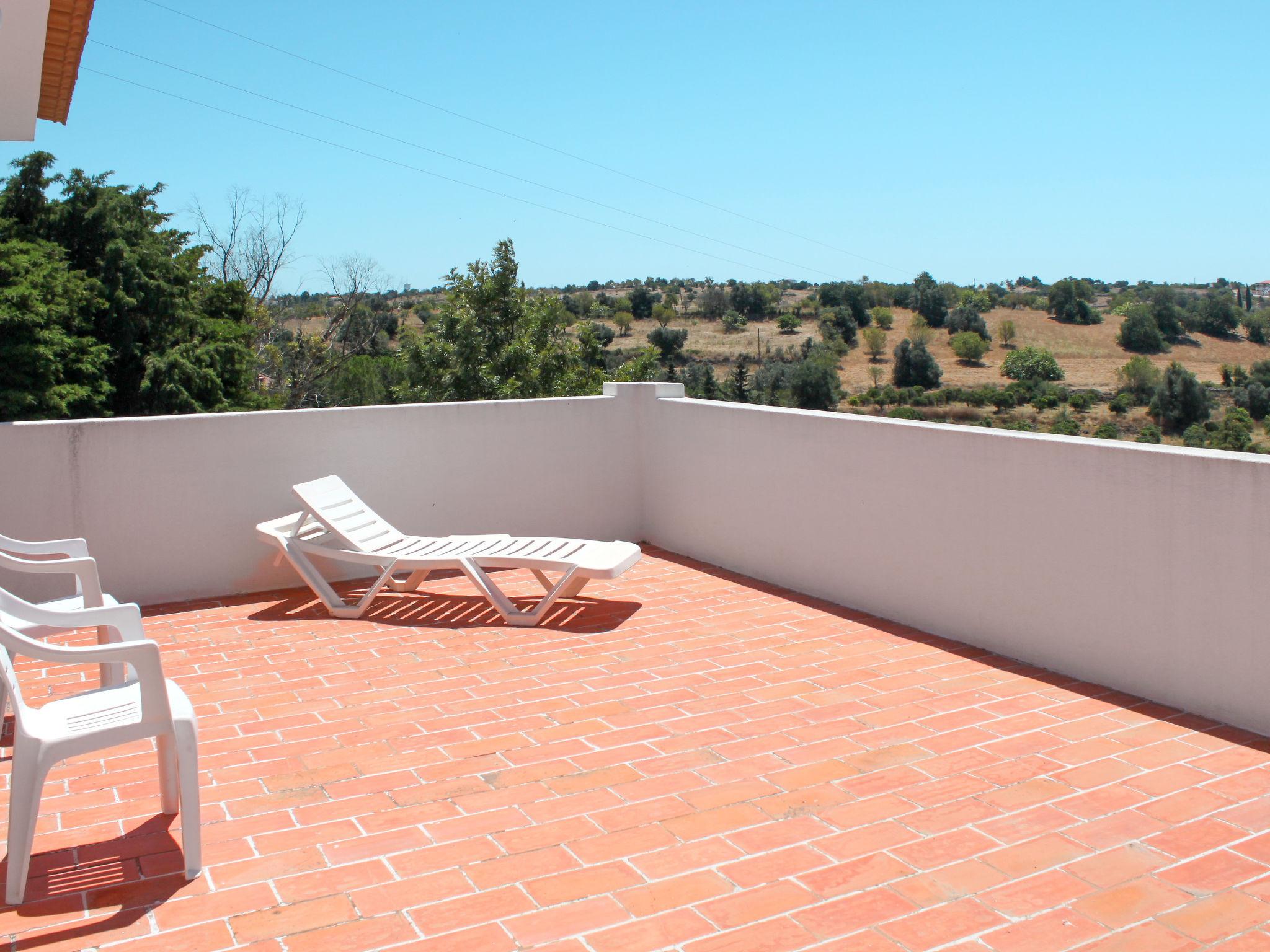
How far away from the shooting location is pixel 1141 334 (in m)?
33.0

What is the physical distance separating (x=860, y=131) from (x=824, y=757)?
1784 inches

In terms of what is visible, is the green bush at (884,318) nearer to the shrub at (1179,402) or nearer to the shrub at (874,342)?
the shrub at (874,342)

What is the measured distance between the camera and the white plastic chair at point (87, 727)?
8.63 feet

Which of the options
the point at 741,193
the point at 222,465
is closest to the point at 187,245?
the point at 222,465

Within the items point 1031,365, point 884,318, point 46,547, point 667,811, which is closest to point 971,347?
point 1031,365

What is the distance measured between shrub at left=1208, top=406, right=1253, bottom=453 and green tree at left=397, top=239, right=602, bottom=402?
38.9ft

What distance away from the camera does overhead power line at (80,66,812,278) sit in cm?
3809

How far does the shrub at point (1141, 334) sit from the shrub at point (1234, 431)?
9.89 m

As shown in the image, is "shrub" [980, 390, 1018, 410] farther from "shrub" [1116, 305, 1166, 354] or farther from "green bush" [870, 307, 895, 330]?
"green bush" [870, 307, 895, 330]

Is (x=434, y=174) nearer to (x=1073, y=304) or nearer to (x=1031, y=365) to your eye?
(x=1031, y=365)

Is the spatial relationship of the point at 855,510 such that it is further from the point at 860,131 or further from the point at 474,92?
the point at 860,131

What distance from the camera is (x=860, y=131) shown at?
45.1m

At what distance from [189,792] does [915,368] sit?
112ft

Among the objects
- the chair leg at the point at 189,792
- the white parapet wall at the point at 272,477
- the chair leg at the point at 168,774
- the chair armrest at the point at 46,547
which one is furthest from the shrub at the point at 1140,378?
the chair leg at the point at 189,792
